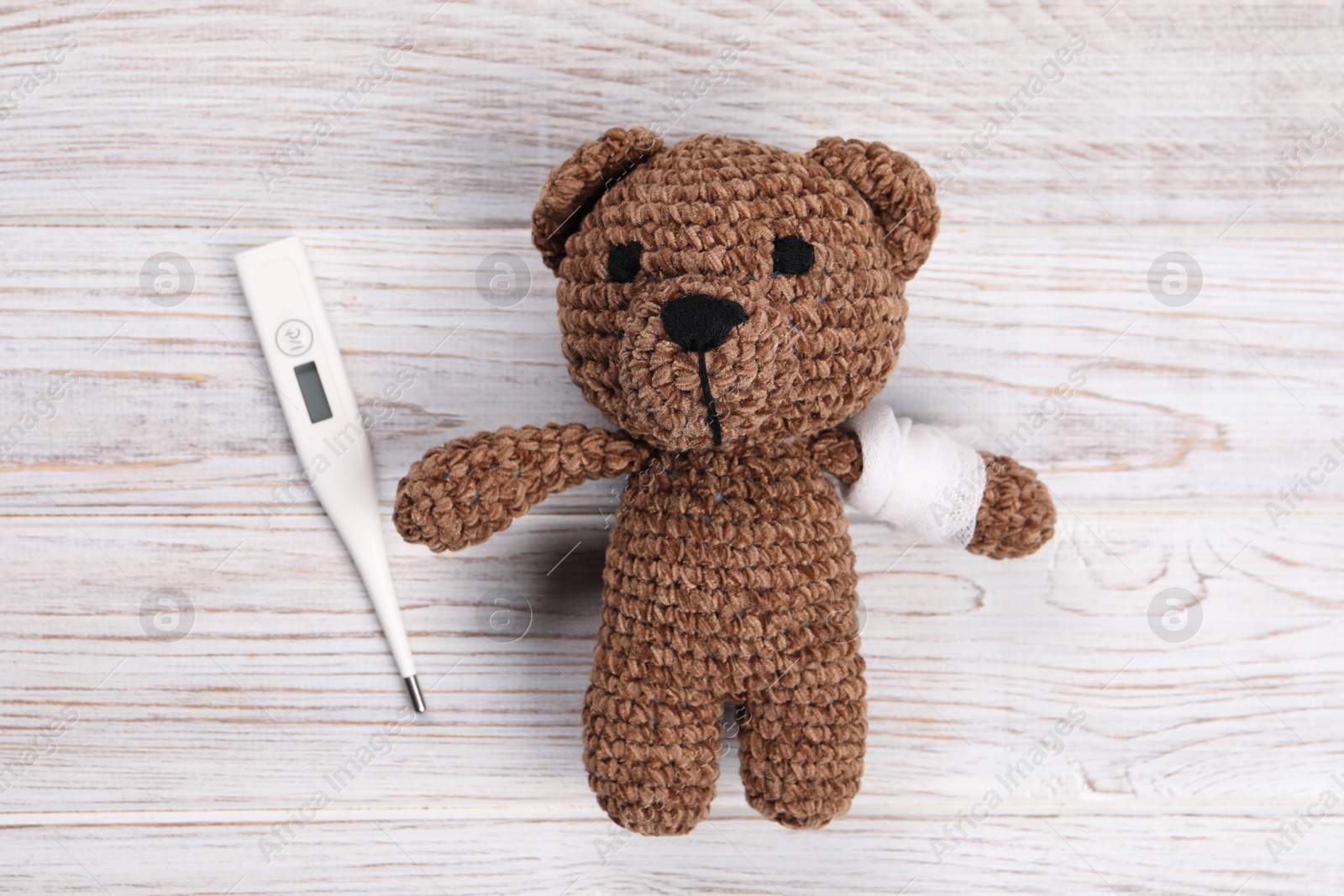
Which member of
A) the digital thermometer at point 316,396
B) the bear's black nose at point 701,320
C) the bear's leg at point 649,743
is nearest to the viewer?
the bear's black nose at point 701,320

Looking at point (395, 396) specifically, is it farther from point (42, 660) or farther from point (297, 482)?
point (42, 660)

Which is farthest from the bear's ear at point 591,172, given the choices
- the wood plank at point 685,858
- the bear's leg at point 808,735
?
the wood plank at point 685,858

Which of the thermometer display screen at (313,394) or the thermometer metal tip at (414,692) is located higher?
the thermometer display screen at (313,394)

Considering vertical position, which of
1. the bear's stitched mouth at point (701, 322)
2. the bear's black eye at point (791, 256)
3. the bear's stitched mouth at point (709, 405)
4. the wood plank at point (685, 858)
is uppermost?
the bear's black eye at point (791, 256)

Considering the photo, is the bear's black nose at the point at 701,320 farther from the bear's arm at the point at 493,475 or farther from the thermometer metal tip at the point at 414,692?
the thermometer metal tip at the point at 414,692

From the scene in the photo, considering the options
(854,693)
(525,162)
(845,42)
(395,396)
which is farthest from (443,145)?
(854,693)

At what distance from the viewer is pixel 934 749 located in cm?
79

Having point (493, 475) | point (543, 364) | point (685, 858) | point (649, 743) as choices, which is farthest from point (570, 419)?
point (685, 858)

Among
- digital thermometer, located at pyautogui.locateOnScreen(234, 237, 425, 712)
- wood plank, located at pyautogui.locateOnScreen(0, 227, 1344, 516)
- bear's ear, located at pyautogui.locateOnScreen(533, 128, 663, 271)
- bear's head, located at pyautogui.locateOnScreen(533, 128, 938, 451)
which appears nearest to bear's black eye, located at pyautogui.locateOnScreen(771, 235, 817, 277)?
bear's head, located at pyautogui.locateOnScreen(533, 128, 938, 451)

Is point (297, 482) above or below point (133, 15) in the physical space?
below

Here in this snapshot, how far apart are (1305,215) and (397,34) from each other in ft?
2.63

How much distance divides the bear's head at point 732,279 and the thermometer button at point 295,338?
25 cm

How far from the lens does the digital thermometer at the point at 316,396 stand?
748mm

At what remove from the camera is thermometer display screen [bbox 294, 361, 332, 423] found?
75 cm
